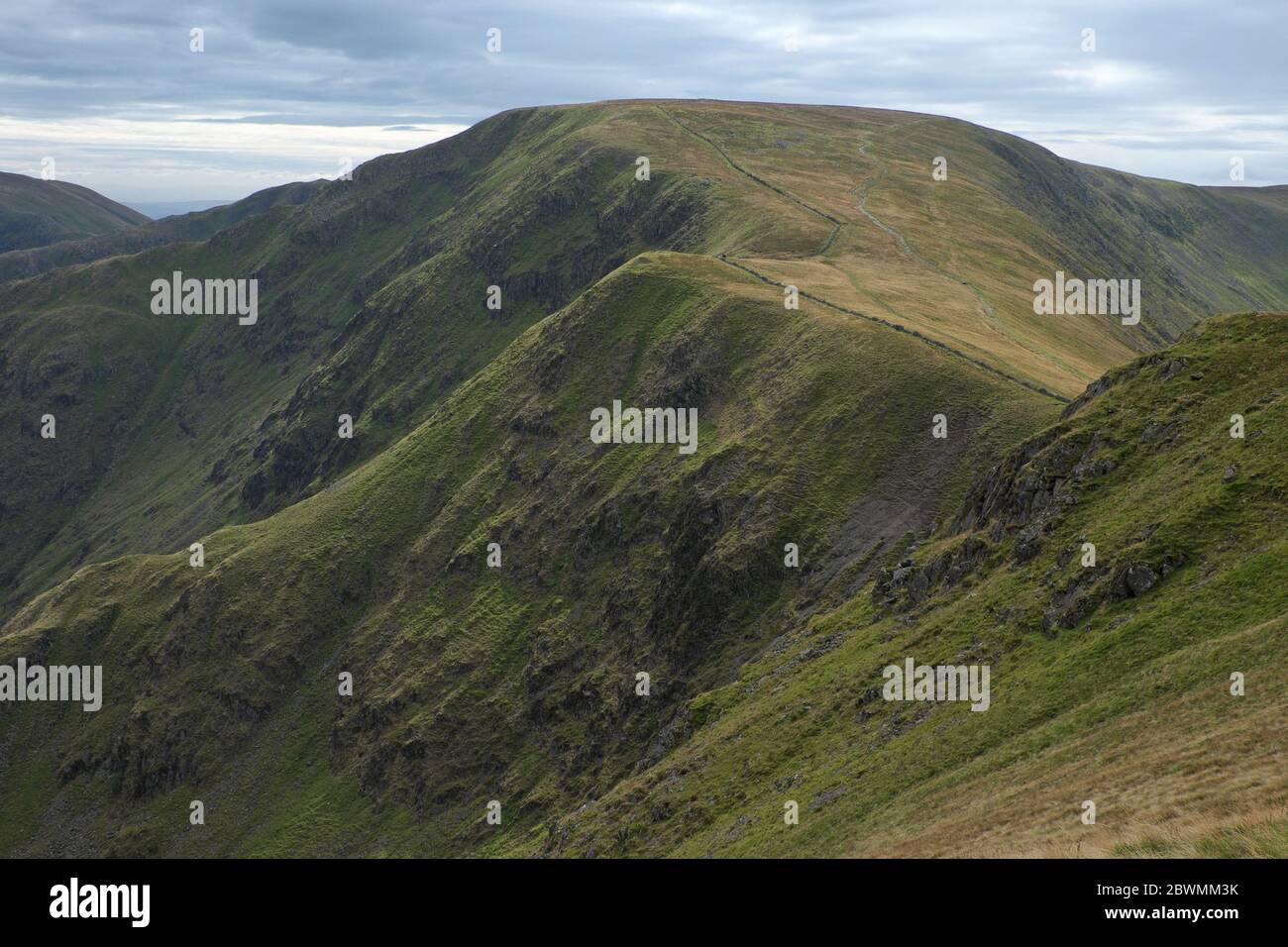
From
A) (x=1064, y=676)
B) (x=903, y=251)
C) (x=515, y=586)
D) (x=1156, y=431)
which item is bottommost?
(x=515, y=586)

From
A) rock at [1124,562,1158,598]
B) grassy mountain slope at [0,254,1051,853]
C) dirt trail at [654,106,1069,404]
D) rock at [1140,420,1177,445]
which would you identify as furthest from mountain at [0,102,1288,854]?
dirt trail at [654,106,1069,404]

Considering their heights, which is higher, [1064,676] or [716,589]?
[1064,676]

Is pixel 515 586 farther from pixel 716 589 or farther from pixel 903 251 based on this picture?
pixel 903 251

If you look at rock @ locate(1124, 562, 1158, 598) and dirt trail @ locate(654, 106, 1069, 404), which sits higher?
dirt trail @ locate(654, 106, 1069, 404)

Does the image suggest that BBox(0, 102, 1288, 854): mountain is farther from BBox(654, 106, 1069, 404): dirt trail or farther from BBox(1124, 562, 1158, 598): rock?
BBox(654, 106, 1069, 404): dirt trail

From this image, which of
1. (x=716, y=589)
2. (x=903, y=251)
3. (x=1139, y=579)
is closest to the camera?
(x=1139, y=579)

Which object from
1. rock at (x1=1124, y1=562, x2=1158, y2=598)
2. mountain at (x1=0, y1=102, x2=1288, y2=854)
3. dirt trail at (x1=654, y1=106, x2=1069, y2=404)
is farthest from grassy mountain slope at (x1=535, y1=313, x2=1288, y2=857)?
dirt trail at (x1=654, y1=106, x2=1069, y2=404)

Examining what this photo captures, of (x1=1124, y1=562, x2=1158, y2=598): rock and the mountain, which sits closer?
(x1=1124, y1=562, x2=1158, y2=598): rock

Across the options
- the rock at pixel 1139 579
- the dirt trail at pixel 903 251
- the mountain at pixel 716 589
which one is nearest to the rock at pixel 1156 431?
the mountain at pixel 716 589

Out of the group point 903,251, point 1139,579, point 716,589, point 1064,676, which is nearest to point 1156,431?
point 1139,579

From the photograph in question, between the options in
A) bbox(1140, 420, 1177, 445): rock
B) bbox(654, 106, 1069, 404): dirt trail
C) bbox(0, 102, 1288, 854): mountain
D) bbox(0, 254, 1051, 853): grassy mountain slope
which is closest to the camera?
bbox(0, 102, 1288, 854): mountain

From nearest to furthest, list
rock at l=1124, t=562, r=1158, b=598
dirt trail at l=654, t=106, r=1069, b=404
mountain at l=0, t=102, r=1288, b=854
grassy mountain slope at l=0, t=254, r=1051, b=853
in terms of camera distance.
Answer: rock at l=1124, t=562, r=1158, b=598 → mountain at l=0, t=102, r=1288, b=854 → grassy mountain slope at l=0, t=254, r=1051, b=853 → dirt trail at l=654, t=106, r=1069, b=404
